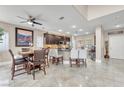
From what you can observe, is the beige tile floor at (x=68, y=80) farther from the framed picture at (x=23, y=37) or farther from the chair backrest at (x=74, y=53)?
Result: the framed picture at (x=23, y=37)

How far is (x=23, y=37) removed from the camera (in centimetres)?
754

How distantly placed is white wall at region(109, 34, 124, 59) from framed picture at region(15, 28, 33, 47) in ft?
22.6

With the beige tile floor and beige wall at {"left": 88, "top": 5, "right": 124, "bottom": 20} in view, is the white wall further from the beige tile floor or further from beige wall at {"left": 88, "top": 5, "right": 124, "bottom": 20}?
the beige tile floor

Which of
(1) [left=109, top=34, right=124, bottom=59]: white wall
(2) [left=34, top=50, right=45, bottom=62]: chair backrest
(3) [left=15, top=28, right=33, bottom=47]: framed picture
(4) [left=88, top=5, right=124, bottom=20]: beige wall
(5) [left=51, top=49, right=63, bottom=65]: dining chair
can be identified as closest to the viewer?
(2) [left=34, top=50, right=45, bottom=62]: chair backrest

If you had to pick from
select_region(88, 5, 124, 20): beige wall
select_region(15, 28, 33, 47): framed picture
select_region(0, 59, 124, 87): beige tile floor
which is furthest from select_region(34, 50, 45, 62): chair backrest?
select_region(15, 28, 33, 47): framed picture

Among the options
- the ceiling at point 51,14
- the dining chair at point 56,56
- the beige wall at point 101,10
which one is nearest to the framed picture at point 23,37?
the ceiling at point 51,14

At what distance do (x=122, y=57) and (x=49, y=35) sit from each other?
6941 millimetres

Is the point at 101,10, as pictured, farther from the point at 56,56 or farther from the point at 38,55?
the point at 38,55

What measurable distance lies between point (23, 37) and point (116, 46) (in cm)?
757

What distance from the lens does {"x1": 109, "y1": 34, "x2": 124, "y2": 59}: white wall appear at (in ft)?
27.5

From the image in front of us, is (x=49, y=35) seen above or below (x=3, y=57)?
above
